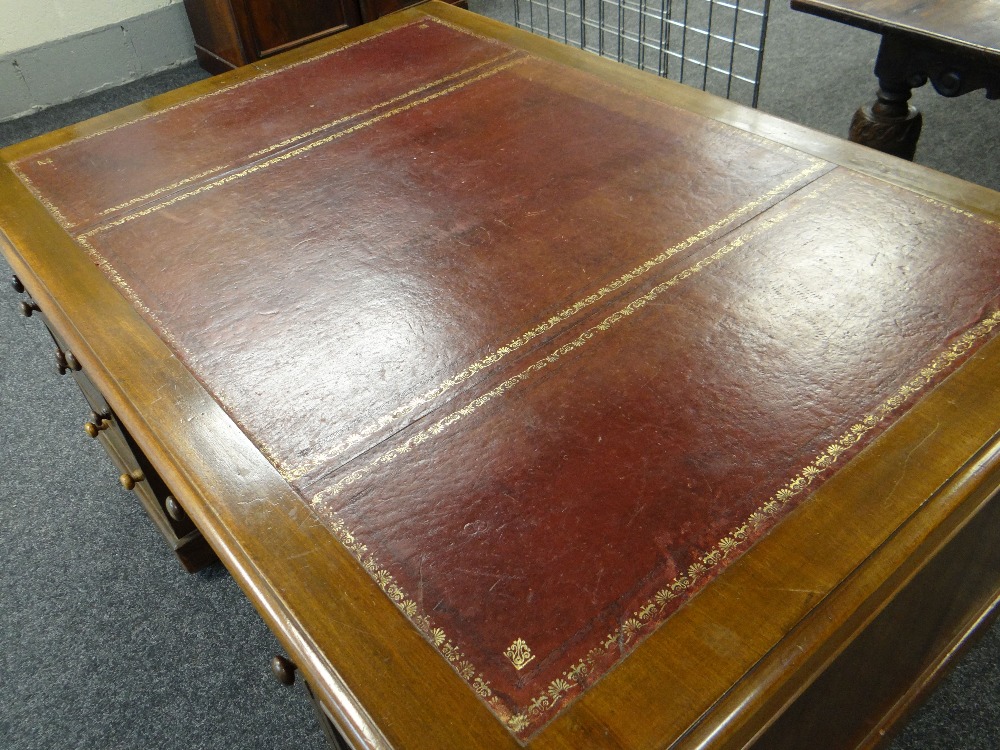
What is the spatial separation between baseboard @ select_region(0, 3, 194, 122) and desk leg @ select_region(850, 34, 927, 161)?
3.03 m

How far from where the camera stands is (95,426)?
1539 mm

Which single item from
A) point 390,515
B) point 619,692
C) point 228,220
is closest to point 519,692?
point 619,692

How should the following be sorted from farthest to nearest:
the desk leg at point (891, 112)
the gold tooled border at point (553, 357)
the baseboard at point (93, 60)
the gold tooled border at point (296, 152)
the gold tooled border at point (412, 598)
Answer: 1. the baseboard at point (93, 60)
2. the desk leg at point (891, 112)
3. the gold tooled border at point (296, 152)
4. the gold tooled border at point (553, 357)
5. the gold tooled border at point (412, 598)

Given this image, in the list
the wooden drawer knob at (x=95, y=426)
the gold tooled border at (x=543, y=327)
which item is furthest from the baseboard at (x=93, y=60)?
the gold tooled border at (x=543, y=327)

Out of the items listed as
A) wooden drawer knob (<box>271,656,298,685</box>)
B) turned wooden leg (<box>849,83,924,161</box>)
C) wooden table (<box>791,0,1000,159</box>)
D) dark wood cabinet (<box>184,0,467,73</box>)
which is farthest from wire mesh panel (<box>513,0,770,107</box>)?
wooden drawer knob (<box>271,656,298,685</box>)

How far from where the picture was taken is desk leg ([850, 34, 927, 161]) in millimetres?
1846

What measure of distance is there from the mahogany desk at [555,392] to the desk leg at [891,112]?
52 cm

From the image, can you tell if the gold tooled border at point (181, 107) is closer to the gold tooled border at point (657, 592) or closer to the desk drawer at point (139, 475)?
the desk drawer at point (139, 475)

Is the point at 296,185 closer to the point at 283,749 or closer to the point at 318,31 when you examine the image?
the point at 283,749

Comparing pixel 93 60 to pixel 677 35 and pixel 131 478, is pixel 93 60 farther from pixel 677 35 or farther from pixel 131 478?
pixel 131 478

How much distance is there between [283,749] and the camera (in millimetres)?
1486

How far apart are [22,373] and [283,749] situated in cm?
143

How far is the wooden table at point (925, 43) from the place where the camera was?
5.44 ft

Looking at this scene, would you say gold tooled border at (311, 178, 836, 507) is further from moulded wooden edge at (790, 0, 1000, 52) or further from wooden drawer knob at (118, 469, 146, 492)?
wooden drawer knob at (118, 469, 146, 492)
